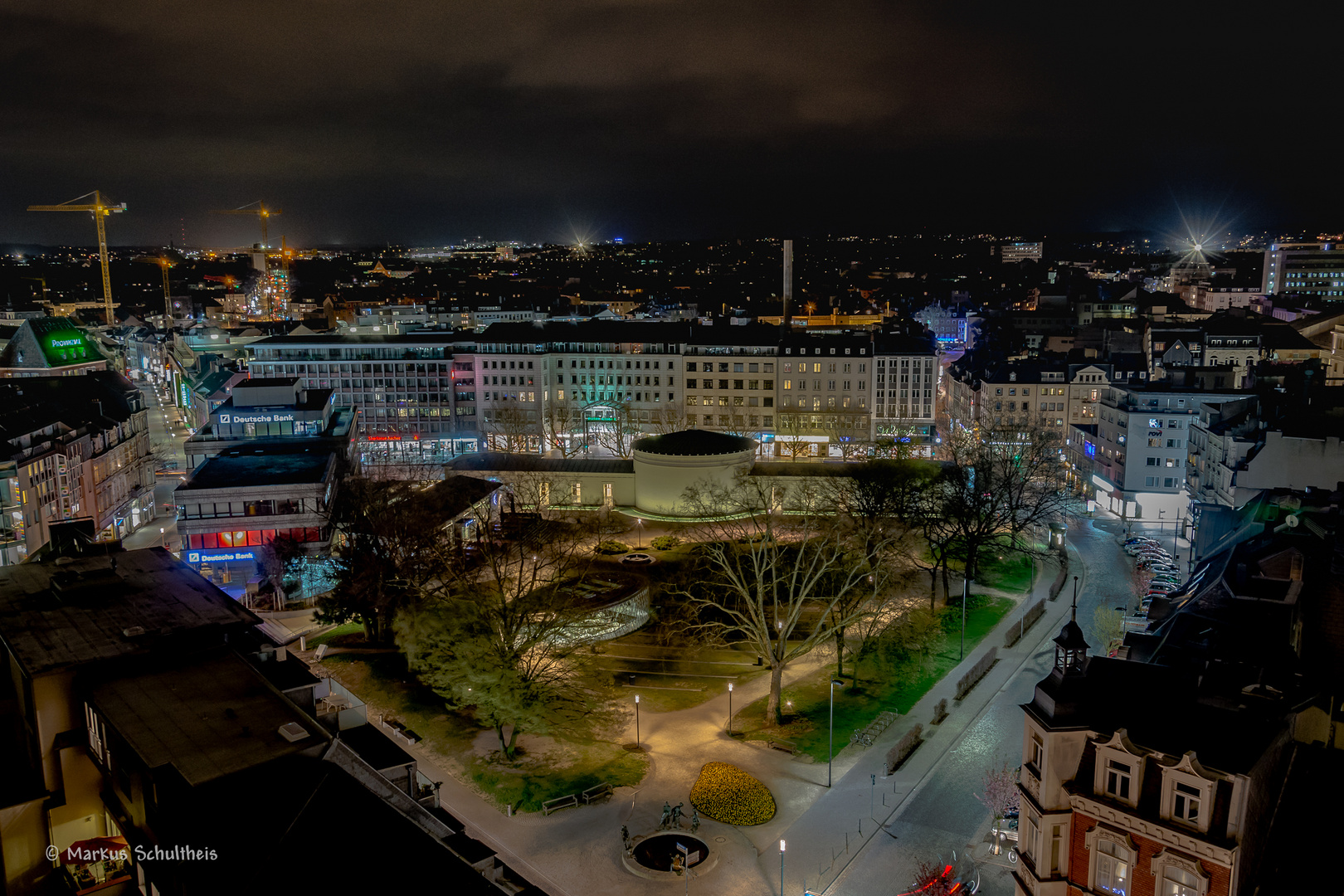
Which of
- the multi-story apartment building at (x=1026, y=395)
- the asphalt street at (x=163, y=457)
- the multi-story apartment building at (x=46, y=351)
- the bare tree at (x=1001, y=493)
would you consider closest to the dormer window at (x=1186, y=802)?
the bare tree at (x=1001, y=493)

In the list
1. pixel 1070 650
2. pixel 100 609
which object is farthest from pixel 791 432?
pixel 100 609

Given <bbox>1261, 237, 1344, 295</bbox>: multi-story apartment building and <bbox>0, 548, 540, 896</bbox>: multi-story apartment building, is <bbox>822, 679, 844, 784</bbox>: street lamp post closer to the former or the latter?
<bbox>0, 548, 540, 896</bbox>: multi-story apartment building

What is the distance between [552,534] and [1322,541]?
39.1 metres

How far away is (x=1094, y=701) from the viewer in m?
24.2

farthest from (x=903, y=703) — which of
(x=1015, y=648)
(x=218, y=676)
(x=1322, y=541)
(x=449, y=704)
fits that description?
(x=218, y=676)

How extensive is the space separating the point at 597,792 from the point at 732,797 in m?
Result: 5.09

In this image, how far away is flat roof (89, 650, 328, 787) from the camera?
70.7 ft

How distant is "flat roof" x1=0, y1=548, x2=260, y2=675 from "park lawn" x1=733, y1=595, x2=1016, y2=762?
70.8 ft

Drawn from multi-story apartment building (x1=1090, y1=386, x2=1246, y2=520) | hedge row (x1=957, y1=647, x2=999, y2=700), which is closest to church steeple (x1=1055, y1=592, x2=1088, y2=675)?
hedge row (x1=957, y1=647, x2=999, y2=700)

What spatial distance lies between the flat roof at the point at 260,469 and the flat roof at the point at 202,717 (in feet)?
124

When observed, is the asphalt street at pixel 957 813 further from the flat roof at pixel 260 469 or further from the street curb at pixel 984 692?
the flat roof at pixel 260 469

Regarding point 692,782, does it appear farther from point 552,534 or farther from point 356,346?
point 356,346

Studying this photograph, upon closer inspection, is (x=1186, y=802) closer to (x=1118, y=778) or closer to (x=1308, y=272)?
(x=1118, y=778)

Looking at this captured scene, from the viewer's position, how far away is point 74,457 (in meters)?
68.5
